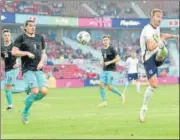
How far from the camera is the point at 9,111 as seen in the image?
1622 cm

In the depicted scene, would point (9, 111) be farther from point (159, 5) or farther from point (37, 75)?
point (159, 5)

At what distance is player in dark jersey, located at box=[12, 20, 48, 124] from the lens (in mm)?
12633

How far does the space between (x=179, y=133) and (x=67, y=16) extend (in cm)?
3288

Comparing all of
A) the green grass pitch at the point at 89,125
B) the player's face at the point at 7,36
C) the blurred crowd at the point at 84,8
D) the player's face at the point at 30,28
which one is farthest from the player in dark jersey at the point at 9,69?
A: the blurred crowd at the point at 84,8

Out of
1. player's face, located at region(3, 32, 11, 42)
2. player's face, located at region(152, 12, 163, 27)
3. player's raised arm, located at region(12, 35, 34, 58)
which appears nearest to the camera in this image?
player's face, located at region(152, 12, 163, 27)

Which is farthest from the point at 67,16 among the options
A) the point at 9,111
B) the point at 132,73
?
the point at 9,111

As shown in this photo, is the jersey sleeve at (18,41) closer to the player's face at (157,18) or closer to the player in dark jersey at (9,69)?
the player's face at (157,18)

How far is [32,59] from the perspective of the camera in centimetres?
1310

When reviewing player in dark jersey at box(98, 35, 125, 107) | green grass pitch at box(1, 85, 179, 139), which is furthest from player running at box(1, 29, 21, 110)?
player in dark jersey at box(98, 35, 125, 107)

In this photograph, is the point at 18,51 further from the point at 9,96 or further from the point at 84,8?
Result: the point at 84,8

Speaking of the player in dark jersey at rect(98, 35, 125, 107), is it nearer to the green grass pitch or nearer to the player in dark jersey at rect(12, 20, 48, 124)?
the green grass pitch

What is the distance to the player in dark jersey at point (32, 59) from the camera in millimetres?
12633

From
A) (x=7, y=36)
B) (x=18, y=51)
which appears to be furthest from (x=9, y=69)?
(x=18, y=51)

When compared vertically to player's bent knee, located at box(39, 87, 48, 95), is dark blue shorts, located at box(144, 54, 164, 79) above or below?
above
